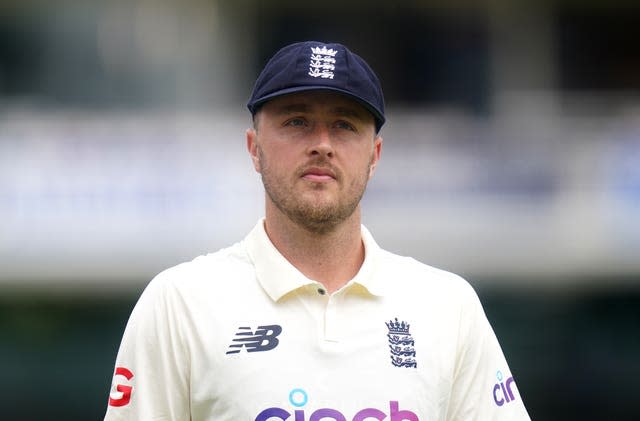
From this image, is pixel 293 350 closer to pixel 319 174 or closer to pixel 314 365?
pixel 314 365

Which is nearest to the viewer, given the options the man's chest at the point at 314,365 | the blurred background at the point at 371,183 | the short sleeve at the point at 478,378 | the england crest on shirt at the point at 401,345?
the man's chest at the point at 314,365

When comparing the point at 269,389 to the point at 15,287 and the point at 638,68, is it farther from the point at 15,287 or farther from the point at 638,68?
the point at 638,68

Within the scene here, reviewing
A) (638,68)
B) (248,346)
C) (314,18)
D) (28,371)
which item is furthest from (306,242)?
(638,68)

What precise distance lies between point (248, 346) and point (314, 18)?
7.90m

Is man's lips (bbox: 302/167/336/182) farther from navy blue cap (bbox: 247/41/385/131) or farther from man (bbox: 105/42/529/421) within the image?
navy blue cap (bbox: 247/41/385/131)

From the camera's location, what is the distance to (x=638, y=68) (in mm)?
10633

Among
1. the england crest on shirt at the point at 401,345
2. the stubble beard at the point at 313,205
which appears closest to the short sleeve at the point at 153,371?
the stubble beard at the point at 313,205

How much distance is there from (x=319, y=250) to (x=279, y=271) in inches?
5.1

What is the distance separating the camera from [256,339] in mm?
2619

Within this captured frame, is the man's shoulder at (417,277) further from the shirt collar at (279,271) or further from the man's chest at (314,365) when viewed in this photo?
the man's chest at (314,365)

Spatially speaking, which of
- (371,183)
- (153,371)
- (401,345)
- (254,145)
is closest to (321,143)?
(254,145)

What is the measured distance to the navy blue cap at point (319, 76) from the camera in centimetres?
269

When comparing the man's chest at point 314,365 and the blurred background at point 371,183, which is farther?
the blurred background at point 371,183

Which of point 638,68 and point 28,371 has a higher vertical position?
point 638,68
